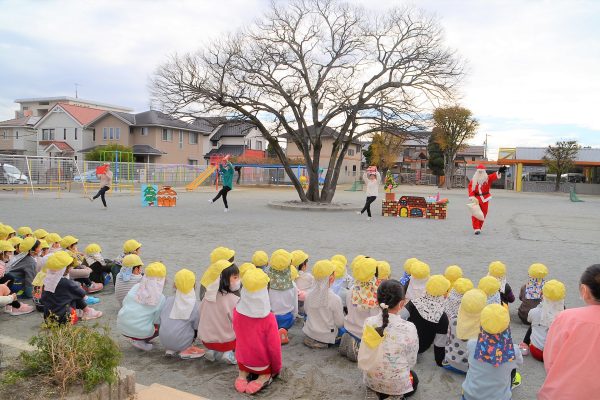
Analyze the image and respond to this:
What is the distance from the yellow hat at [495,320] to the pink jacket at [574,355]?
13.9 inches

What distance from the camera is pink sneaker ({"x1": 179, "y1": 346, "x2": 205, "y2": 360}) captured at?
4.13m

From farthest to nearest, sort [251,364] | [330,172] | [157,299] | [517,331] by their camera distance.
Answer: [330,172], [517,331], [157,299], [251,364]

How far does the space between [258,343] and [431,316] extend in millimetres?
1587

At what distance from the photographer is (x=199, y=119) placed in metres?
18.7

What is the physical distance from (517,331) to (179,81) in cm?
1595

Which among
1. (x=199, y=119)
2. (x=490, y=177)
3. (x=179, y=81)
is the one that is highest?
(x=179, y=81)

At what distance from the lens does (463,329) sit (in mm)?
3656

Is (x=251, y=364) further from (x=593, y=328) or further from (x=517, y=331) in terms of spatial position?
(x=517, y=331)

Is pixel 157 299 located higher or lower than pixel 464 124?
lower

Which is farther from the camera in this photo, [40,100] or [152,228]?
[40,100]

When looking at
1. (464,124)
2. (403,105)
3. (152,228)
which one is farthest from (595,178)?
(152,228)

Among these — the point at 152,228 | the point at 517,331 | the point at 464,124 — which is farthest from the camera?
the point at 464,124

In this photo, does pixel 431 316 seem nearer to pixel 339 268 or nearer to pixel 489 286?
pixel 489 286

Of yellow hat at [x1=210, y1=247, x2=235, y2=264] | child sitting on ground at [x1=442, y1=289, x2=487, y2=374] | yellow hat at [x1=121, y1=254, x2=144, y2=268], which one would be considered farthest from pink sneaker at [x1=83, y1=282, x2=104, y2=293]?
child sitting on ground at [x1=442, y1=289, x2=487, y2=374]
